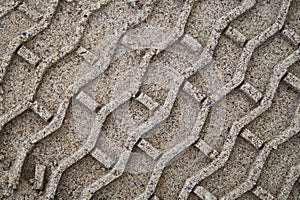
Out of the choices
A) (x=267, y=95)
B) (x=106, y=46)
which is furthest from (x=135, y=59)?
(x=267, y=95)

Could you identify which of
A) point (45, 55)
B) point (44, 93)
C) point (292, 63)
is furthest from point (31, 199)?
point (292, 63)

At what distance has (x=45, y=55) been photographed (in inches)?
50.8

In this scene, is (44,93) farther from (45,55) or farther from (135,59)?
(135,59)

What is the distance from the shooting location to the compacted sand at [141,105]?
127 centimetres

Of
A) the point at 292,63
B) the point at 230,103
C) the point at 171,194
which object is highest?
the point at 292,63

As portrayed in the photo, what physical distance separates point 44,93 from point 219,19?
1.79 ft

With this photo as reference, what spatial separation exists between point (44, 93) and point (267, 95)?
635mm

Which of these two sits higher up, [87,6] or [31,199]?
[87,6]

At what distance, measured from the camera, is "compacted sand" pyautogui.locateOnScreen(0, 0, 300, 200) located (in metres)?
1.27

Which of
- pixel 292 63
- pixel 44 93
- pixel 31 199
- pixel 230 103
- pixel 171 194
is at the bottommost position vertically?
pixel 31 199

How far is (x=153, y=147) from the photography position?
127 cm

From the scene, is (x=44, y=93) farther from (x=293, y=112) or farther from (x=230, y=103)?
(x=293, y=112)

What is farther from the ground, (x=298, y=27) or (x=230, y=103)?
(x=298, y=27)

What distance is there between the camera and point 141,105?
128 cm
